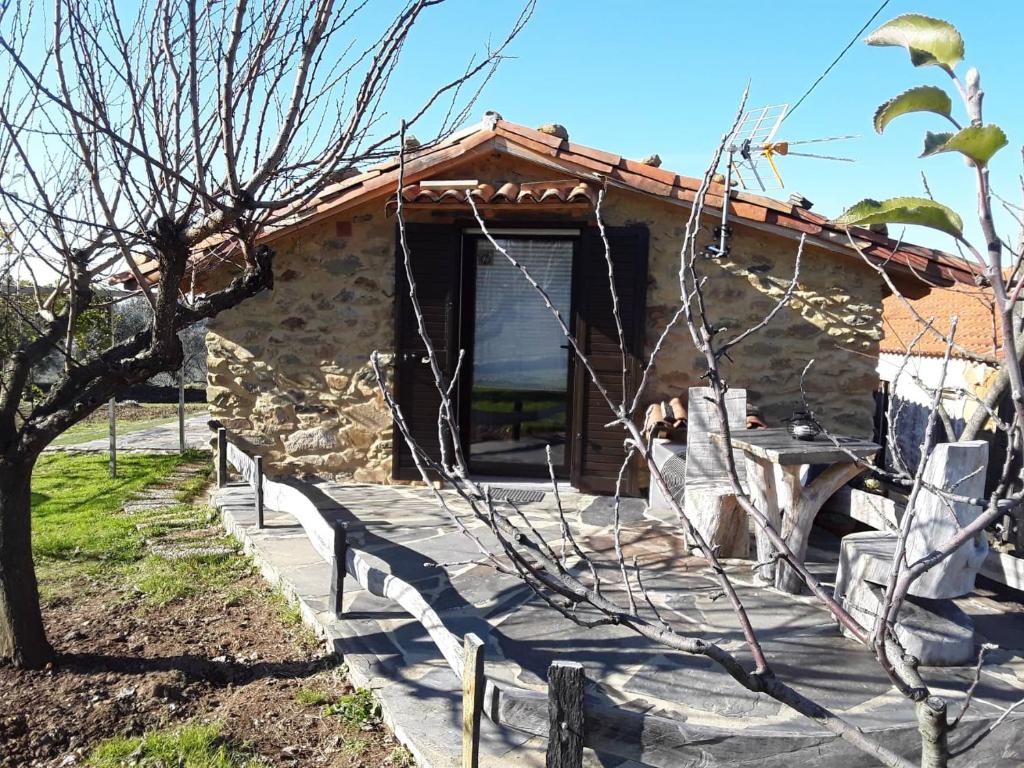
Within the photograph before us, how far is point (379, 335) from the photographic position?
6.54 metres

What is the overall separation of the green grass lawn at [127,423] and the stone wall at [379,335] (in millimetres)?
5146

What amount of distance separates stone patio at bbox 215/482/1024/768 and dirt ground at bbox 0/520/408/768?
0.60 ft

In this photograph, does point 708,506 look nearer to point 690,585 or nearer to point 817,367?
point 690,585

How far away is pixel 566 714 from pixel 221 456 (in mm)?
5469

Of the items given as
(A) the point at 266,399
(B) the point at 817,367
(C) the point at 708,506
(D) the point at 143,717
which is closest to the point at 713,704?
(C) the point at 708,506

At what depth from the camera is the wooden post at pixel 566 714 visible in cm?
184

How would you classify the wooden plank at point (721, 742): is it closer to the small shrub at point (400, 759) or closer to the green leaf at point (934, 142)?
the small shrub at point (400, 759)

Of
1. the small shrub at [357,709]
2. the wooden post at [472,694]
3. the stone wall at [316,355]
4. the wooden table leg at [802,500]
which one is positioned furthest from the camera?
the stone wall at [316,355]

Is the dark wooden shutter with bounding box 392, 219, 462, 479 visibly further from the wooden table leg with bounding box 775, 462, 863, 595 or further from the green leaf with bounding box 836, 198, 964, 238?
the green leaf with bounding box 836, 198, 964, 238

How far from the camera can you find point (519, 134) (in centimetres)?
614

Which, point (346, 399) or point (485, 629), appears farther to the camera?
point (346, 399)

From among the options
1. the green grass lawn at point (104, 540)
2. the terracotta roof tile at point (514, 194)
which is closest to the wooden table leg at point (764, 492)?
the terracotta roof tile at point (514, 194)

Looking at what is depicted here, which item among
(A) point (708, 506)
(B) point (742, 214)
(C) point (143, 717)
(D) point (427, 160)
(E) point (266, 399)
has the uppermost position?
(D) point (427, 160)

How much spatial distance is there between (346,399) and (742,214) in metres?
3.75
